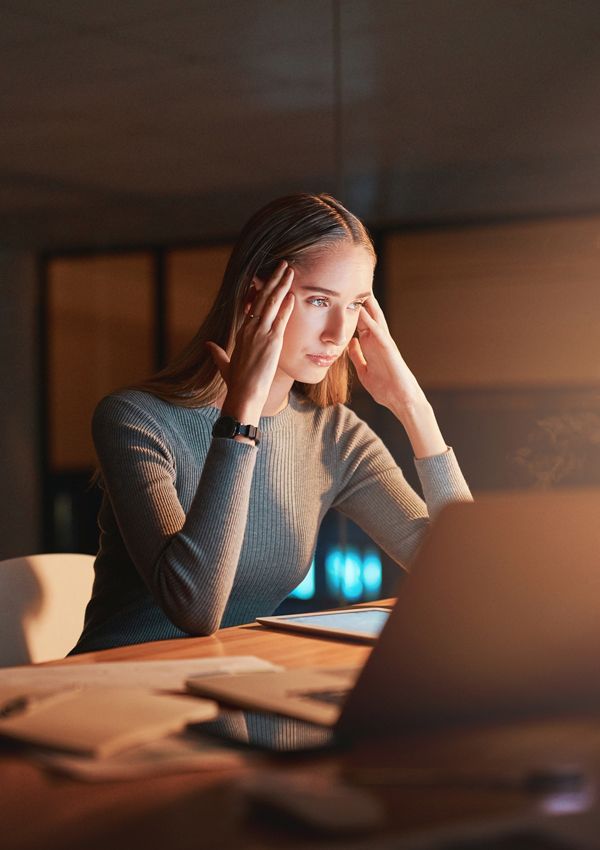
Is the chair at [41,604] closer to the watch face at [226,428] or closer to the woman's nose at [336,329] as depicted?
the watch face at [226,428]

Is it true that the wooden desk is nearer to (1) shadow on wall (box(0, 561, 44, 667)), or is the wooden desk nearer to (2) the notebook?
(2) the notebook

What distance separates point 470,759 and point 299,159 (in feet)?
9.60

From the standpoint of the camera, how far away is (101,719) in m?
0.77

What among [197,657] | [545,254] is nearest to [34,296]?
[545,254]

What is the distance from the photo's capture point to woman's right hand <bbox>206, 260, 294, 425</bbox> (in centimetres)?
161

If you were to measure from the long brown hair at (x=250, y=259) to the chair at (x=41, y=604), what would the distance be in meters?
0.32

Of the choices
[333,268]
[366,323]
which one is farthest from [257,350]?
[366,323]

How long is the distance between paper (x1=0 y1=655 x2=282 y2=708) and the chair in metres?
0.53

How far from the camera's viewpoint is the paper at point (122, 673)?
3.15 feet

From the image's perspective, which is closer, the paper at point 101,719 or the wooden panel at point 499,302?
the paper at point 101,719

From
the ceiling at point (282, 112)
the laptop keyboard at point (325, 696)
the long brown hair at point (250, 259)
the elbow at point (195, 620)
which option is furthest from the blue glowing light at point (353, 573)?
the laptop keyboard at point (325, 696)

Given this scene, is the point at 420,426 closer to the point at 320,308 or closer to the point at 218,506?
the point at 320,308

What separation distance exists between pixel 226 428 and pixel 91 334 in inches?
78.1

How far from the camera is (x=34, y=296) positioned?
3.38m
